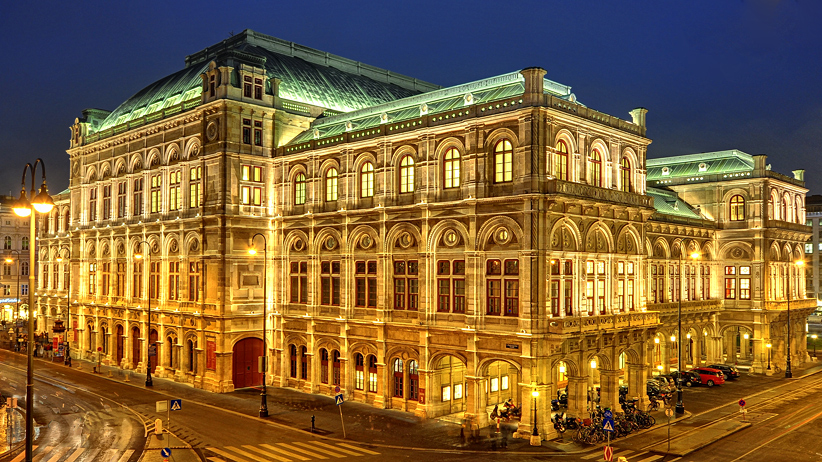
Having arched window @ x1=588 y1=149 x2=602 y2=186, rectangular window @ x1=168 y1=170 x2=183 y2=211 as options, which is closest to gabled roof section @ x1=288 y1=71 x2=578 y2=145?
arched window @ x1=588 y1=149 x2=602 y2=186

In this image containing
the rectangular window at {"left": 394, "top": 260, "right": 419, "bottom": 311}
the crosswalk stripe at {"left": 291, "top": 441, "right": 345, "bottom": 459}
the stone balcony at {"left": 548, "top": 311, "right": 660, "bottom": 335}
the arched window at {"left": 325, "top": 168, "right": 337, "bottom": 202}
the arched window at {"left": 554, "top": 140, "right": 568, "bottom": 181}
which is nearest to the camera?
the crosswalk stripe at {"left": 291, "top": 441, "right": 345, "bottom": 459}

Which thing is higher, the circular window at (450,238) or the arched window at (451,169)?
the arched window at (451,169)

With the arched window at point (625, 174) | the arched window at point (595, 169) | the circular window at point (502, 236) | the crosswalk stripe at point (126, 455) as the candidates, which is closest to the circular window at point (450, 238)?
the circular window at point (502, 236)

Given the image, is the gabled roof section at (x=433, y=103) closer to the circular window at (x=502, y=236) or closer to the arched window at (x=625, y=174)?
the arched window at (x=625, y=174)

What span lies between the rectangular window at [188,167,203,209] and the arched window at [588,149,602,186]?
3180cm

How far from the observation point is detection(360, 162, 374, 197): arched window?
49.6 meters

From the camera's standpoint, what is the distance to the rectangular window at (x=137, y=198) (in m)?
64.0

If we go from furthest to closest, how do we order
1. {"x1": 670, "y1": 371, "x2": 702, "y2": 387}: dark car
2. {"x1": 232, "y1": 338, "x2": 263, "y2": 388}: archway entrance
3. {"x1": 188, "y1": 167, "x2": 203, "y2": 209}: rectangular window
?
{"x1": 670, "y1": 371, "x2": 702, "y2": 387}: dark car, {"x1": 188, "y1": 167, "x2": 203, "y2": 209}: rectangular window, {"x1": 232, "y1": 338, "x2": 263, "y2": 388}: archway entrance

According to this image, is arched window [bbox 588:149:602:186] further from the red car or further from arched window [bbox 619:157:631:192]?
the red car

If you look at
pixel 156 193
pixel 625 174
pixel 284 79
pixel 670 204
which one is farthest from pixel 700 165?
pixel 156 193

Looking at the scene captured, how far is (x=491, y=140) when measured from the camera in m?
42.2

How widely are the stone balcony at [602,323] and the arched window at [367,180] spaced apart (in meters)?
17.5

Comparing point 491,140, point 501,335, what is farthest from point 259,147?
point 501,335

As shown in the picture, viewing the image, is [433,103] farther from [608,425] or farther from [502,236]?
[608,425]
